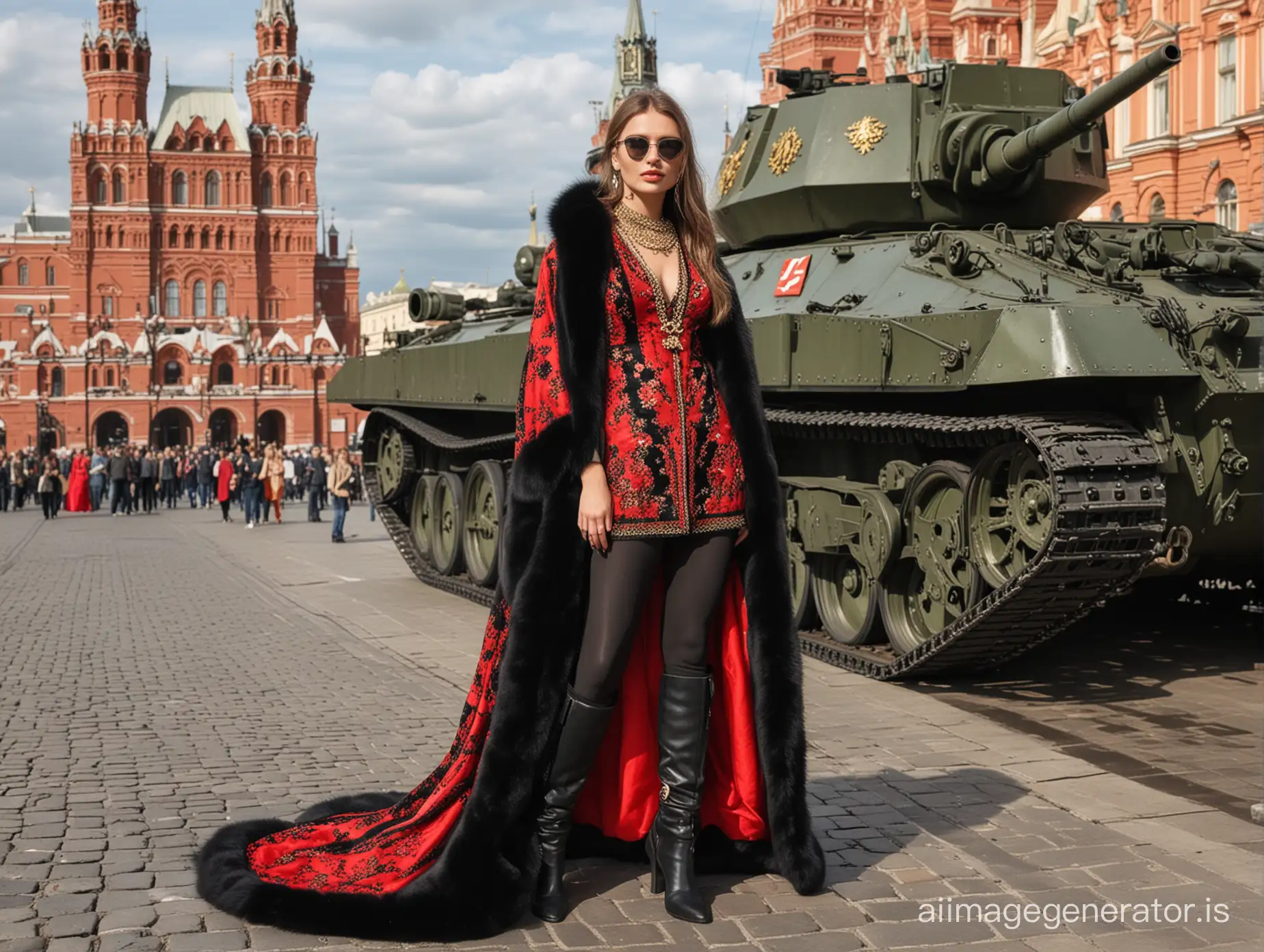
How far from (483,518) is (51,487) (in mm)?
19808

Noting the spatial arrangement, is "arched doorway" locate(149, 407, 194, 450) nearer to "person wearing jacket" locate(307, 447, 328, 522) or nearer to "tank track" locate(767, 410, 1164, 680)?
"person wearing jacket" locate(307, 447, 328, 522)

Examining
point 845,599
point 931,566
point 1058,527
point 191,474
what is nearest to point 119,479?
point 191,474

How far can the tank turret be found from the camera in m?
9.71

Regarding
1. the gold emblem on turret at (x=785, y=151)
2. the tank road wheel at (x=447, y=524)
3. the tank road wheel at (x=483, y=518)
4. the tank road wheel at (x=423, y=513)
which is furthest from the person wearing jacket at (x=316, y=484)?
the gold emblem on turret at (x=785, y=151)

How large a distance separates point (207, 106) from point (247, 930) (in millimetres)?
114455

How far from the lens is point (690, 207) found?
14.5 feet

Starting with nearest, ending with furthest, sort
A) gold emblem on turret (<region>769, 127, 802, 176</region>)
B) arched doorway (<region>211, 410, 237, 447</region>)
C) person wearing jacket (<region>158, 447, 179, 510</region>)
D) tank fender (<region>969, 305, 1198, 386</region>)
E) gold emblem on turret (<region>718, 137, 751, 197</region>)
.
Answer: tank fender (<region>969, 305, 1198, 386</region>)
gold emblem on turret (<region>769, 127, 802, 176</region>)
gold emblem on turret (<region>718, 137, 751, 197</region>)
person wearing jacket (<region>158, 447, 179, 510</region>)
arched doorway (<region>211, 410, 237, 447</region>)

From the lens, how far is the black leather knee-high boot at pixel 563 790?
424 cm

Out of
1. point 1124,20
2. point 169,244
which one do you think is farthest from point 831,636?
point 169,244

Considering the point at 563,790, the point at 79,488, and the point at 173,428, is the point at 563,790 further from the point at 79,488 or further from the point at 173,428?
the point at 173,428

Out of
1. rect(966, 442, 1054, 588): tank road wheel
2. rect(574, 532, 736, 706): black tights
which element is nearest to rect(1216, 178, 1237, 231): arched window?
rect(966, 442, 1054, 588): tank road wheel

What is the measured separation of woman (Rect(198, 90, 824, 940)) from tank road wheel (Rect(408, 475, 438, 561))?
405 inches

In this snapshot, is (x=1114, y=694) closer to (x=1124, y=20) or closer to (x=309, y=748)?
(x=309, y=748)

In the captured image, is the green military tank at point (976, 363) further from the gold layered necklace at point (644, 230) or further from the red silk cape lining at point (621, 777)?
the gold layered necklace at point (644, 230)
